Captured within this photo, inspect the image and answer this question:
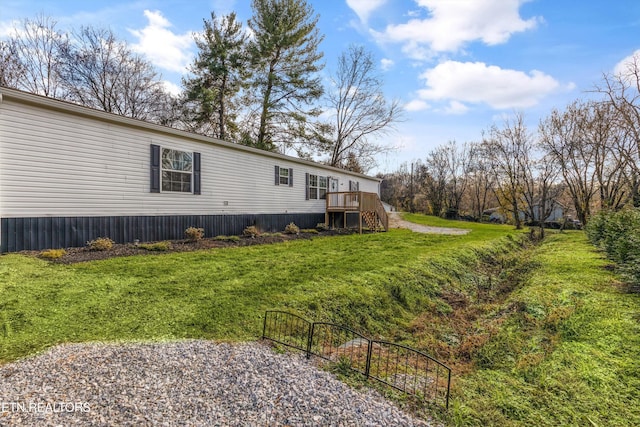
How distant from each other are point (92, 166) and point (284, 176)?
22.4 feet

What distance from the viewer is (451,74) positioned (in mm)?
12719

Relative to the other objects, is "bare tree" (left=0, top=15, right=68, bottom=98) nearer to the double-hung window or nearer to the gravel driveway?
the double-hung window

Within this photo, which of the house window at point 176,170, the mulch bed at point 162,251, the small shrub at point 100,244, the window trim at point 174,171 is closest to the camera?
the mulch bed at point 162,251

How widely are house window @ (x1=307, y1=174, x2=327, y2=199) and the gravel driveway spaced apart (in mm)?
11852

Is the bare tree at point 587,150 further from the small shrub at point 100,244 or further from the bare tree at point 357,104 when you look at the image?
the small shrub at point 100,244

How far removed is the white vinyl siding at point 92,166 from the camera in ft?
19.7

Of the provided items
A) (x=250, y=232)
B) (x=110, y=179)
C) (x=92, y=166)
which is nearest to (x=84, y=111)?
(x=92, y=166)

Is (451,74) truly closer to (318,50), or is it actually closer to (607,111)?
(607,111)

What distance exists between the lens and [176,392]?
6.80 ft

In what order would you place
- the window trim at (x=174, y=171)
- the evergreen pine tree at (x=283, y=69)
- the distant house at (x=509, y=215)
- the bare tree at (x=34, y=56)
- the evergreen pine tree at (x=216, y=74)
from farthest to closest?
1. the distant house at (x=509, y=215)
2. the evergreen pine tree at (x=283, y=69)
3. the evergreen pine tree at (x=216, y=74)
4. the bare tree at (x=34, y=56)
5. the window trim at (x=174, y=171)

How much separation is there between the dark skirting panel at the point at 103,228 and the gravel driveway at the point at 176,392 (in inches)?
197

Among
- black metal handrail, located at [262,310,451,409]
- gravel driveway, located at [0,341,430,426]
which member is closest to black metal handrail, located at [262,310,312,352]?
black metal handrail, located at [262,310,451,409]

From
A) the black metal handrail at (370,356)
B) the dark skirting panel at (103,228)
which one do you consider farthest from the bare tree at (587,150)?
the black metal handrail at (370,356)

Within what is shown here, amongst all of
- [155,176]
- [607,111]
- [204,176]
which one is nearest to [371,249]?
[204,176]
